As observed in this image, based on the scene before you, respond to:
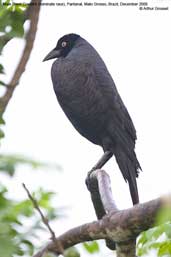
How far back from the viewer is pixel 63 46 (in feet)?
17.6

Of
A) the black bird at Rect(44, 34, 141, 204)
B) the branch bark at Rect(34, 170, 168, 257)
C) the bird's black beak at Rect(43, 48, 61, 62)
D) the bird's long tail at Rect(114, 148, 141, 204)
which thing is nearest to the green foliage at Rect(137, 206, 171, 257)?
the branch bark at Rect(34, 170, 168, 257)

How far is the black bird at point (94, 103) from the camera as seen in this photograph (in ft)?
15.0

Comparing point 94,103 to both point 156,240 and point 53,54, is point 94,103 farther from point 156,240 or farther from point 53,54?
point 156,240

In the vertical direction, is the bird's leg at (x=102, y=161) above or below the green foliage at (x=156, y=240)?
below

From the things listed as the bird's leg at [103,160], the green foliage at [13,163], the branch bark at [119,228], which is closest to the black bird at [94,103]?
the bird's leg at [103,160]

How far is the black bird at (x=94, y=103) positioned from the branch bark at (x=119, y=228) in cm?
224

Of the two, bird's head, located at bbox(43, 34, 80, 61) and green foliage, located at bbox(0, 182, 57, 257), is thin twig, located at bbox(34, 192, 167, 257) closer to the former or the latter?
green foliage, located at bbox(0, 182, 57, 257)

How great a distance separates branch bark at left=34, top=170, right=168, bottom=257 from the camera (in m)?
1.61

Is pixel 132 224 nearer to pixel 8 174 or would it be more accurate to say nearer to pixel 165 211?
pixel 8 174

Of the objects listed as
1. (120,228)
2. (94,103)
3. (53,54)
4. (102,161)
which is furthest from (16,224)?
(53,54)

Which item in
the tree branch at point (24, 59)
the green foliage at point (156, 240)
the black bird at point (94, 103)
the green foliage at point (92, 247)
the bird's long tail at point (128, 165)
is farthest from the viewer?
the black bird at point (94, 103)

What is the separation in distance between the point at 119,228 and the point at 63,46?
3695 mm

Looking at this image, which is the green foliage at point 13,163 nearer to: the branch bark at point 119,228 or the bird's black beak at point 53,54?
the branch bark at point 119,228

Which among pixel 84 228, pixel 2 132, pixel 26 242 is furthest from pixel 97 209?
pixel 2 132
